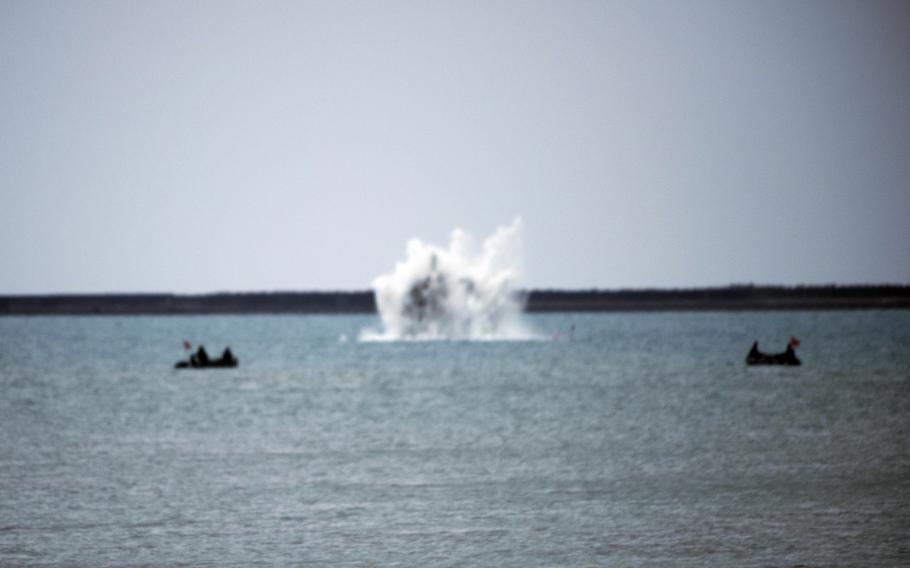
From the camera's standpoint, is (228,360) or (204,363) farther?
(228,360)

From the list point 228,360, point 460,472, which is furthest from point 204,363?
point 460,472

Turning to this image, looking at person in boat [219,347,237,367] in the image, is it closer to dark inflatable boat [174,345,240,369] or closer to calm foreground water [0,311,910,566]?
dark inflatable boat [174,345,240,369]

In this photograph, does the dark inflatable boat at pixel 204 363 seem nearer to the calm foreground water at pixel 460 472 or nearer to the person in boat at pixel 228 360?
the person in boat at pixel 228 360

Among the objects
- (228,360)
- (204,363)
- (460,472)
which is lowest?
(460,472)

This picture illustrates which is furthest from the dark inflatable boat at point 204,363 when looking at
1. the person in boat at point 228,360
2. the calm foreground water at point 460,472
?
the calm foreground water at point 460,472

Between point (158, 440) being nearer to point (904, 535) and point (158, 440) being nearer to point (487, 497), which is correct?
point (487, 497)

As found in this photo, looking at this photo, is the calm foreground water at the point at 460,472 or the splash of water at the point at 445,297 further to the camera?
the splash of water at the point at 445,297

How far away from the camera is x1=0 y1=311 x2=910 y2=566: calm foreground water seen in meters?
24.0

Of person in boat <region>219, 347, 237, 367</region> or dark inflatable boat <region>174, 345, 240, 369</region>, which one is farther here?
person in boat <region>219, 347, 237, 367</region>

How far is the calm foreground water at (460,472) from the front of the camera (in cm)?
2405

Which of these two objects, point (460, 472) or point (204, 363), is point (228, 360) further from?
point (460, 472)

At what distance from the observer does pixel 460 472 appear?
34.3 meters

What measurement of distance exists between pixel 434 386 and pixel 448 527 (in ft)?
148

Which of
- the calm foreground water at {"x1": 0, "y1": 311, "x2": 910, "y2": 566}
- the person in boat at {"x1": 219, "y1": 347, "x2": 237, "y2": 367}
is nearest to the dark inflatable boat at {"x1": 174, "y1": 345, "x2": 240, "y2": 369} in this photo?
the person in boat at {"x1": 219, "y1": 347, "x2": 237, "y2": 367}
